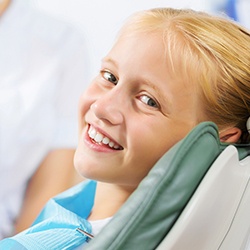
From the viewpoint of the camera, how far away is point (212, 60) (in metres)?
0.89

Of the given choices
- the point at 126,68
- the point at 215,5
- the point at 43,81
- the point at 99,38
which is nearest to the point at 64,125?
the point at 43,81

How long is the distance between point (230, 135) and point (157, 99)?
0.13 metres

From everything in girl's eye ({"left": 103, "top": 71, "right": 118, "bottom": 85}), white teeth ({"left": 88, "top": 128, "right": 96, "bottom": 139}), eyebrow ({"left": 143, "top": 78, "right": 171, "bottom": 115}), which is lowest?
white teeth ({"left": 88, "top": 128, "right": 96, "bottom": 139})

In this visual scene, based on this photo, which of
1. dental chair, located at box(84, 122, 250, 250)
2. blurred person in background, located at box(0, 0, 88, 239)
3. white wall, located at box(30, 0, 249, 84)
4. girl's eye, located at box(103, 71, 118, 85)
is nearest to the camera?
dental chair, located at box(84, 122, 250, 250)

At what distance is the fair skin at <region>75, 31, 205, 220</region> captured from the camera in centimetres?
88

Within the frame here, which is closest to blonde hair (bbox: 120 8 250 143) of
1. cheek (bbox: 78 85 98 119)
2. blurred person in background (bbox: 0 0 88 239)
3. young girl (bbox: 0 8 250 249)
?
young girl (bbox: 0 8 250 249)

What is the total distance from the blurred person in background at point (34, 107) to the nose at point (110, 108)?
2.83ft

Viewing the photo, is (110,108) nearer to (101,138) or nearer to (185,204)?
(101,138)

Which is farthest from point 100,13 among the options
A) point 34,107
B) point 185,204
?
point 185,204

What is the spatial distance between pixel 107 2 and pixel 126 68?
3.22 feet

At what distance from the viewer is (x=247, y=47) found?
93cm

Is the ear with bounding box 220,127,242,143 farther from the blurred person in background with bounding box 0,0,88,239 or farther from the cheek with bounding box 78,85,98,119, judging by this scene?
the blurred person in background with bounding box 0,0,88,239

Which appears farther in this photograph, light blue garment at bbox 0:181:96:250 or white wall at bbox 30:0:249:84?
white wall at bbox 30:0:249:84

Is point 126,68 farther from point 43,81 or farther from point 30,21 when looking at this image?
point 30,21
